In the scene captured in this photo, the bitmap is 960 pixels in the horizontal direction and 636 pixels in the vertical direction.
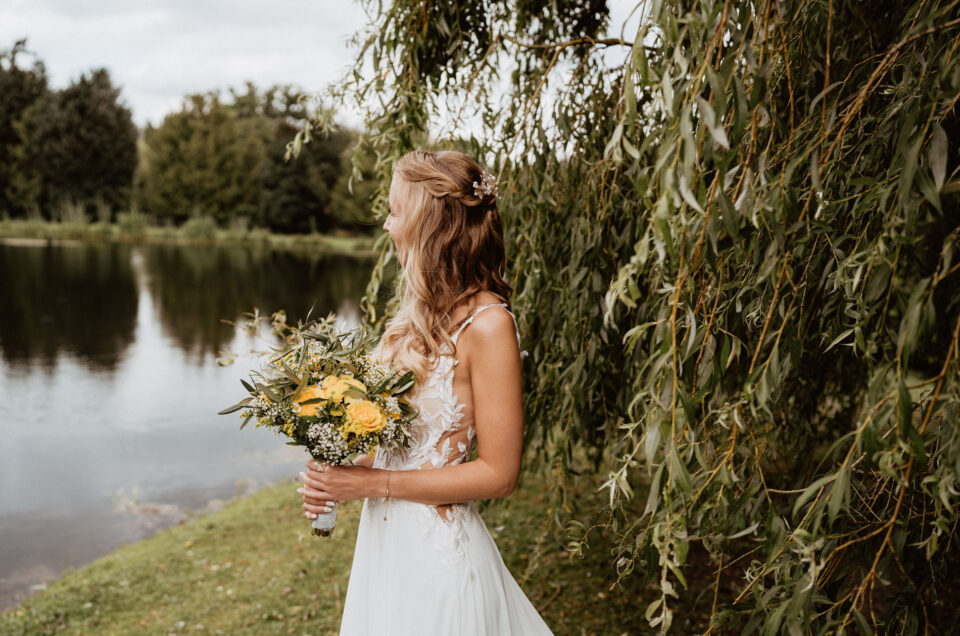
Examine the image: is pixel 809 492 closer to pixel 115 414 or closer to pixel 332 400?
pixel 332 400

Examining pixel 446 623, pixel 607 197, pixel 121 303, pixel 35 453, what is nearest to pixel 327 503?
pixel 446 623

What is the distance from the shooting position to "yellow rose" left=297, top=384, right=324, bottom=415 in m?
1.88

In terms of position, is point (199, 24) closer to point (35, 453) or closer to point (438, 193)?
point (35, 453)

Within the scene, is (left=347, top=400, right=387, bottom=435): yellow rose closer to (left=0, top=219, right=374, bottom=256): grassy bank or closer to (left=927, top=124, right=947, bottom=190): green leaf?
(left=927, top=124, right=947, bottom=190): green leaf

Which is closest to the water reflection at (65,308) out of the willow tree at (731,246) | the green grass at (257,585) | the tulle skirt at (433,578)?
the green grass at (257,585)

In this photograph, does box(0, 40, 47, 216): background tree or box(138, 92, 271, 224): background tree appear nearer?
box(0, 40, 47, 216): background tree

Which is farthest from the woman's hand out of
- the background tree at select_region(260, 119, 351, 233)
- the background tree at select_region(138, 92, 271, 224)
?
the background tree at select_region(138, 92, 271, 224)

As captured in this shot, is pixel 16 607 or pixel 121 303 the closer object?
pixel 16 607

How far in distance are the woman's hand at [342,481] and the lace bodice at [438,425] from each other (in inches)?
5.5

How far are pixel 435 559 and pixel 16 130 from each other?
49.9 metres

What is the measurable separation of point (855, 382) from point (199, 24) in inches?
1876

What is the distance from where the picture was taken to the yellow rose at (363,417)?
1868 millimetres

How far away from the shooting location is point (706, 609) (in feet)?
14.4

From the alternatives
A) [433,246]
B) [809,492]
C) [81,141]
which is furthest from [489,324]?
[81,141]
